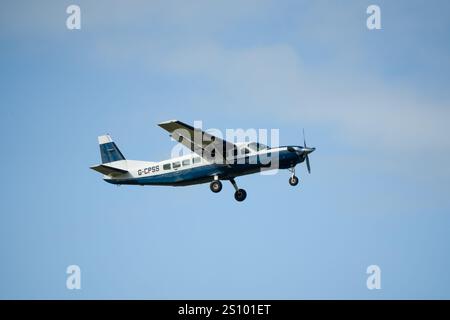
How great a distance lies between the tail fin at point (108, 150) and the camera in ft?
163

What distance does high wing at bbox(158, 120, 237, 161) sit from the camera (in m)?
42.8

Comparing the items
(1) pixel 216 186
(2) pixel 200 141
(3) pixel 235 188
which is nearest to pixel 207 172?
(1) pixel 216 186

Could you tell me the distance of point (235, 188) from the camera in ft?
153

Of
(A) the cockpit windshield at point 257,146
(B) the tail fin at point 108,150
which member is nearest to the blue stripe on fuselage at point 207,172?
(A) the cockpit windshield at point 257,146

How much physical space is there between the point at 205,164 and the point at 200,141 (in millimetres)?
1721

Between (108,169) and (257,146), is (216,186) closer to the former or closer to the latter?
(257,146)

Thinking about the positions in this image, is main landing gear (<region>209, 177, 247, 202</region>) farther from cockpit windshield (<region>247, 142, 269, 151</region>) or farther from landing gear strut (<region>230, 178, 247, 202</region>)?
cockpit windshield (<region>247, 142, 269, 151</region>)

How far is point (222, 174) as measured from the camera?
45469mm

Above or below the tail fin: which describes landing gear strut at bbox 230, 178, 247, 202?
below

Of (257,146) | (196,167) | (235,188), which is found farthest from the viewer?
(235,188)

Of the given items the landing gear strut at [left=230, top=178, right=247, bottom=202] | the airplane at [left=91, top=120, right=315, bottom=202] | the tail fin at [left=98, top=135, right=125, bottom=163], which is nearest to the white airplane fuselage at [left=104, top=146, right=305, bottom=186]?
the airplane at [left=91, top=120, right=315, bottom=202]
